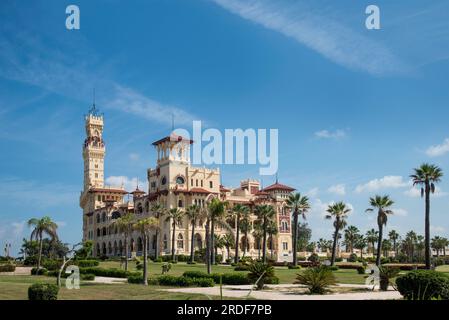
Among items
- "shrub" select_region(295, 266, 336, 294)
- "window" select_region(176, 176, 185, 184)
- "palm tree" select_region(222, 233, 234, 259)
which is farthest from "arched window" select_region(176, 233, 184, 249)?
"shrub" select_region(295, 266, 336, 294)

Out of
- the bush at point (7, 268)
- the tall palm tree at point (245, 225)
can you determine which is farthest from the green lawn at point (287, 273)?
the tall palm tree at point (245, 225)

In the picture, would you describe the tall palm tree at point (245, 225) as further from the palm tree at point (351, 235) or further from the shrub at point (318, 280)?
the shrub at point (318, 280)

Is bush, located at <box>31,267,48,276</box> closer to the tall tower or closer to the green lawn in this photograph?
the green lawn

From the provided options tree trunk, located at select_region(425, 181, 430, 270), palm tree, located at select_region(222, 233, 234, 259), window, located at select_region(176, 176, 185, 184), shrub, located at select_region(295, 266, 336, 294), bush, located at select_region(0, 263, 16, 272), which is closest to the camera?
shrub, located at select_region(295, 266, 336, 294)

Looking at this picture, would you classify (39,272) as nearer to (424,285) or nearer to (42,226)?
(42,226)

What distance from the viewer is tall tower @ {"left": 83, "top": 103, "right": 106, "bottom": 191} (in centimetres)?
13838

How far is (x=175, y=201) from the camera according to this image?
106 metres

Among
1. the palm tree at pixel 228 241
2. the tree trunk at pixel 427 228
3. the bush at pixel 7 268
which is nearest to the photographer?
the tree trunk at pixel 427 228

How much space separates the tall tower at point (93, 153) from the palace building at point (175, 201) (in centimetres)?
154

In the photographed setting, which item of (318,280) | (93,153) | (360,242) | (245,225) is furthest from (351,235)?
(318,280)

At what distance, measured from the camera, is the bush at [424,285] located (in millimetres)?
26906

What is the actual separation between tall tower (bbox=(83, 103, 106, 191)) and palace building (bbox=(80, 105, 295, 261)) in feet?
5.05

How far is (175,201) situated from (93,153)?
141 feet

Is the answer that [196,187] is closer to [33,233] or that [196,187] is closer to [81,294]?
[33,233]
